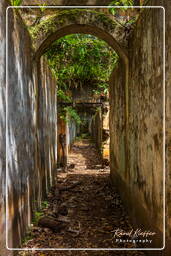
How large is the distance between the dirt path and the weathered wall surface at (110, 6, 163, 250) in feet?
1.70

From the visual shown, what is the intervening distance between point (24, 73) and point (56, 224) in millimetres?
2590

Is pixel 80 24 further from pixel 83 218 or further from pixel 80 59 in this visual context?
pixel 80 59

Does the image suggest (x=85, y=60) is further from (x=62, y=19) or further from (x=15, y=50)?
(x=15, y=50)

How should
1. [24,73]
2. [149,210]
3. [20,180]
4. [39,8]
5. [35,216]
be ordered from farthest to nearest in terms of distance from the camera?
[39,8] → [35,216] → [24,73] → [20,180] → [149,210]

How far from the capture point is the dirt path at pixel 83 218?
3.81 meters

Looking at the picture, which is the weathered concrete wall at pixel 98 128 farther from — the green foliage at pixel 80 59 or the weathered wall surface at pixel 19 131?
the weathered wall surface at pixel 19 131

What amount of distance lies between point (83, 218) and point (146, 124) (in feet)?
8.25

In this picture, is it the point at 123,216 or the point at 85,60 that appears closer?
the point at 123,216

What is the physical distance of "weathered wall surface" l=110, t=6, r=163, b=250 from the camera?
2.85 m

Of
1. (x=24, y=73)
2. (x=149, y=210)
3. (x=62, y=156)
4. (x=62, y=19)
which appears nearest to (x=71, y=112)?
(x=62, y=156)

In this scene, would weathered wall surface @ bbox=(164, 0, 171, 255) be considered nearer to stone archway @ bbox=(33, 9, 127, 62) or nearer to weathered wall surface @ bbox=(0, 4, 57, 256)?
weathered wall surface @ bbox=(0, 4, 57, 256)

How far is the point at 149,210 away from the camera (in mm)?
3277

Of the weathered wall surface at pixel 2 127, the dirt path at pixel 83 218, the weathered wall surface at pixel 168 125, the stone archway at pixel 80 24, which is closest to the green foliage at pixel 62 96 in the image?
the dirt path at pixel 83 218

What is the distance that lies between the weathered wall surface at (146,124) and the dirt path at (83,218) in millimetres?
519
